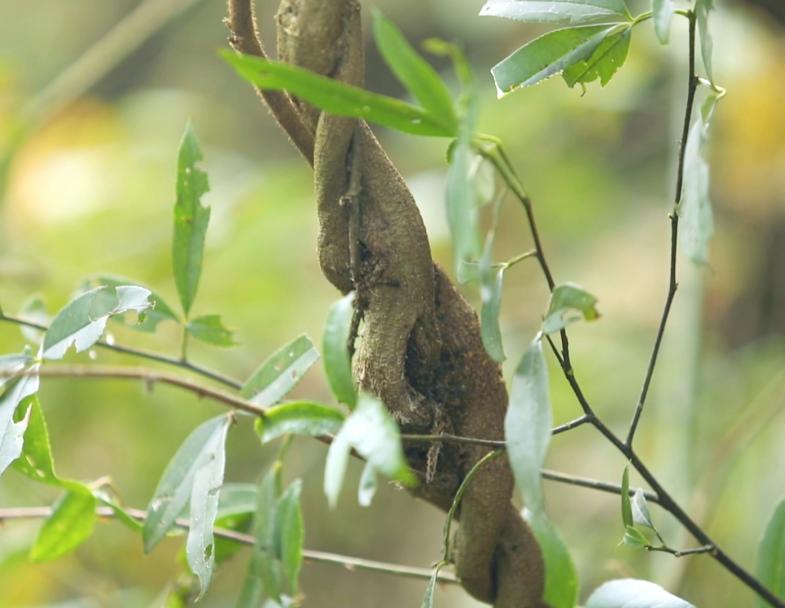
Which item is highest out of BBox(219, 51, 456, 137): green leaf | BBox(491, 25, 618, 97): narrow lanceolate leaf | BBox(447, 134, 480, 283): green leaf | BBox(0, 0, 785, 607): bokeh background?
BBox(491, 25, 618, 97): narrow lanceolate leaf

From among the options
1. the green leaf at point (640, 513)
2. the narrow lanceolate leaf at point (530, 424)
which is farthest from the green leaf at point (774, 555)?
the narrow lanceolate leaf at point (530, 424)

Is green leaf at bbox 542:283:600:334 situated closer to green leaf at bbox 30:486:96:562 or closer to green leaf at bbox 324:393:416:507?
green leaf at bbox 324:393:416:507

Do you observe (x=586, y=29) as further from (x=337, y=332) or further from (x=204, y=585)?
(x=204, y=585)

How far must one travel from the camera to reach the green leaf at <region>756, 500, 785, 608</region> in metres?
0.51

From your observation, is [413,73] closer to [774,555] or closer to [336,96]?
[336,96]

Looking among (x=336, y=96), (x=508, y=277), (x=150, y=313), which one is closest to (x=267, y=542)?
(x=150, y=313)

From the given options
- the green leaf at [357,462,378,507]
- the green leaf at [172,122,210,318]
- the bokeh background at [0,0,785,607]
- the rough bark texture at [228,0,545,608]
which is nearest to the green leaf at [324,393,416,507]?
the green leaf at [357,462,378,507]

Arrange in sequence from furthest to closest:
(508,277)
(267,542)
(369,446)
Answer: (508,277), (267,542), (369,446)

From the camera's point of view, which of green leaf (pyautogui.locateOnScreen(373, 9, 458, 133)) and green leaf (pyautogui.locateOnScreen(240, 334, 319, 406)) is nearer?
green leaf (pyautogui.locateOnScreen(373, 9, 458, 133))

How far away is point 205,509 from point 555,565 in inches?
6.1

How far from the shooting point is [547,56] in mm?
423

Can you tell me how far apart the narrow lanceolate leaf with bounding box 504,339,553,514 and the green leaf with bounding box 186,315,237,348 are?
0.69 feet

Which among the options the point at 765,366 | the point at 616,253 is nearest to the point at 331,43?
the point at 765,366

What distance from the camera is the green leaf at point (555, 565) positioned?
1.14ft
